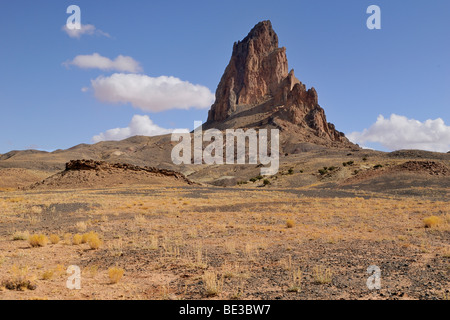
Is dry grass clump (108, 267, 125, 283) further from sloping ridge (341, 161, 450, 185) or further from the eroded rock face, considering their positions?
the eroded rock face

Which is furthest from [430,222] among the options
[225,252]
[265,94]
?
[265,94]

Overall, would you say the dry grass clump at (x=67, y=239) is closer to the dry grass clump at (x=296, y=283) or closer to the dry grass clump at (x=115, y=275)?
the dry grass clump at (x=115, y=275)

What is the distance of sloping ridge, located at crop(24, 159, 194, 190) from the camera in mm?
48406

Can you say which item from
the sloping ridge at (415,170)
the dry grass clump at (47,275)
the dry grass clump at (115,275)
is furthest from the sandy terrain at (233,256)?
the sloping ridge at (415,170)

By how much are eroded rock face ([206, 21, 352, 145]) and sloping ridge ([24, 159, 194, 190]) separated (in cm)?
9141

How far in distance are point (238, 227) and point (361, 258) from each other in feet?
23.7

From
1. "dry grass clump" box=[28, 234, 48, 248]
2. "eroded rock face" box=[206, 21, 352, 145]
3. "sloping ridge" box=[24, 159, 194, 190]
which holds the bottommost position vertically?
"dry grass clump" box=[28, 234, 48, 248]

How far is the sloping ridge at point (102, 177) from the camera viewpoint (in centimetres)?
4841

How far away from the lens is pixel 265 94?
183m

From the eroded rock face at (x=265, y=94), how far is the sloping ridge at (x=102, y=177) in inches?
3599

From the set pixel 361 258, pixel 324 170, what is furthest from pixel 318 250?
pixel 324 170

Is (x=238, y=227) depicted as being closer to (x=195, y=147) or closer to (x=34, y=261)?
(x=34, y=261)

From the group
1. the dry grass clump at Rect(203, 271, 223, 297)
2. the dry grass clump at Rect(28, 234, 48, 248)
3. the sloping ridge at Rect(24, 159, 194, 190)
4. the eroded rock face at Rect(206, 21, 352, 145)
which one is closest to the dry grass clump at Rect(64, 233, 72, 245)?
the dry grass clump at Rect(28, 234, 48, 248)

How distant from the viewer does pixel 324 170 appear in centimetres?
6438
